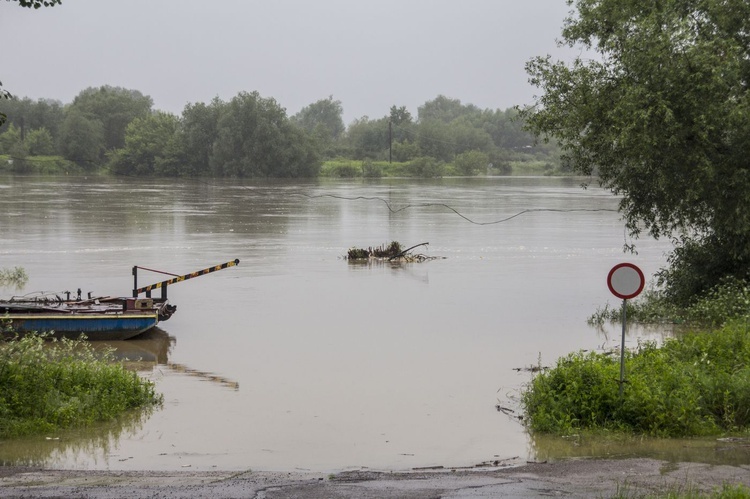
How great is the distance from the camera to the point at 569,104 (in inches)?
834

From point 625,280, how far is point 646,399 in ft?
4.91

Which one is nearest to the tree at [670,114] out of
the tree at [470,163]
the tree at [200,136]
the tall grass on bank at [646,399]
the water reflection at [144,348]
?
the tall grass on bank at [646,399]

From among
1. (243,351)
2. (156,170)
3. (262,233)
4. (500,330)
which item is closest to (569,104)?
(500,330)

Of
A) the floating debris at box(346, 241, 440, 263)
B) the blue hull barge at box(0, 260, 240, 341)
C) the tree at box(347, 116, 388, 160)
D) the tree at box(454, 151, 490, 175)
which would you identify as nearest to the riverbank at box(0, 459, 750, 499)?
the blue hull barge at box(0, 260, 240, 341)

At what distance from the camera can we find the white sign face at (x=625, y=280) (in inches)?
469

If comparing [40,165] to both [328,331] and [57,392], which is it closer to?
[328,331]

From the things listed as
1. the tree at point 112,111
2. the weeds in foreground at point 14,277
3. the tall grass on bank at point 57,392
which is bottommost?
the weeds in foreground at point 14,277

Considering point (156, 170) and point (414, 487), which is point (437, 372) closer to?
point (414, 487)

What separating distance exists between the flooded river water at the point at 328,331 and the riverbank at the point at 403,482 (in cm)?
130

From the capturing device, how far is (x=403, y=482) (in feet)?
30.6

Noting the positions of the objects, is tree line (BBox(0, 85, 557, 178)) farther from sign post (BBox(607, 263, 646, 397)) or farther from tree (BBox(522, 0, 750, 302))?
sign post (BBox(607, 263, 646, 397))

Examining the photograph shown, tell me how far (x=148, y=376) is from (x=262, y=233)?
26793 millimetres

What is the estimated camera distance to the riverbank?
858cm

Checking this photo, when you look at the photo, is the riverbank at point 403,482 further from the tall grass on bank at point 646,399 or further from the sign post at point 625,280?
the sign post at point 625,280
